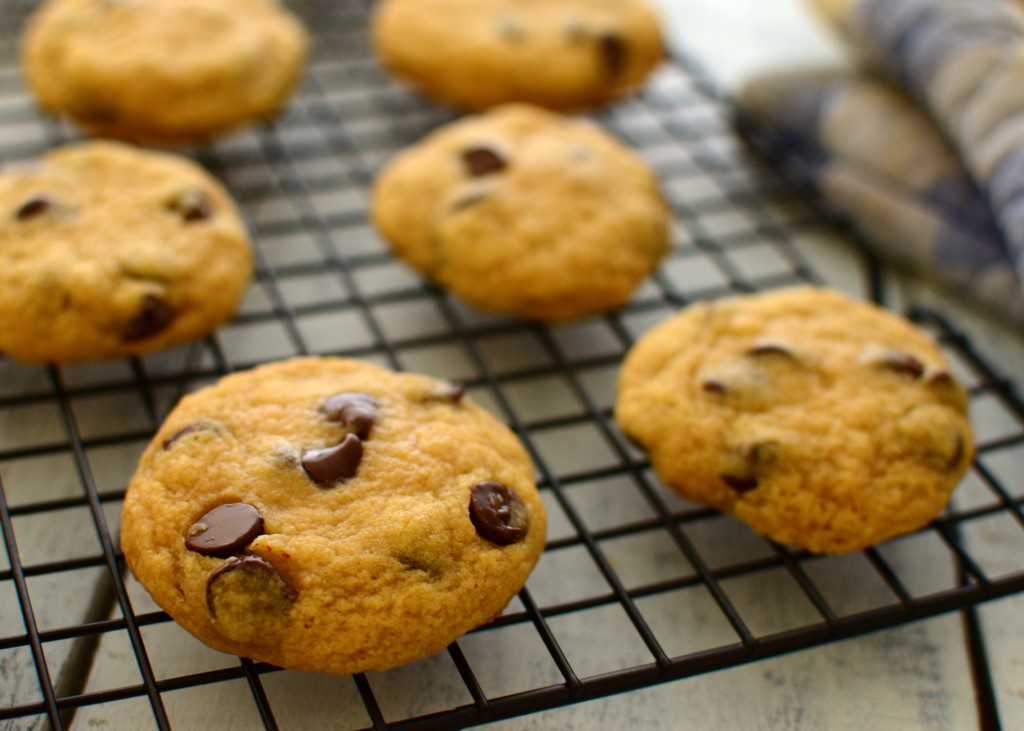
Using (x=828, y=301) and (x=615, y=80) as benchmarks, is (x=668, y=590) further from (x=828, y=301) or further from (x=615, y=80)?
(x=615, y=80)

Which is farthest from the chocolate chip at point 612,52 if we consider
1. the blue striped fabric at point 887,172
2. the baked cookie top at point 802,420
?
the baked cookie top at point 802,420

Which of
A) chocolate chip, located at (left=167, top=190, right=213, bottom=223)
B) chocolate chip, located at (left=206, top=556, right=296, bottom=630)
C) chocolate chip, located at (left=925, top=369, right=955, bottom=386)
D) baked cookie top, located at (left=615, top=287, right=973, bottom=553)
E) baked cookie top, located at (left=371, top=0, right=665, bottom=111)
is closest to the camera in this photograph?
chocolate chip, located at (left=206, top=556, right=296, bottom=630)

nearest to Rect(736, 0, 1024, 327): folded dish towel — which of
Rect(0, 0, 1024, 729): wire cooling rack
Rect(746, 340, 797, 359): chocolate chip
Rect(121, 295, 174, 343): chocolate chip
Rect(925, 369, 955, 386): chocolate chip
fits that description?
Rect(0, 0, 1024, 729): wire cooling rack

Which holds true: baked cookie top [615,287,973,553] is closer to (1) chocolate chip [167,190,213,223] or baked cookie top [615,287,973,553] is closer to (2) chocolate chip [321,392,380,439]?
(2) chocolate chip [321,392,380,439]

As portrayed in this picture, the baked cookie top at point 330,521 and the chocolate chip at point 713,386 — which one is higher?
the chocolate chip at point 713,386

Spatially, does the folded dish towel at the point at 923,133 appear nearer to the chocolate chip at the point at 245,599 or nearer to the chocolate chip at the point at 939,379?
the chocolate chip at the point at 939,379

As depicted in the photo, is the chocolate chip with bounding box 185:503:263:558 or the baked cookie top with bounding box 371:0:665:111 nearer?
the chocolate chip with bounding box 185:503:263:558
